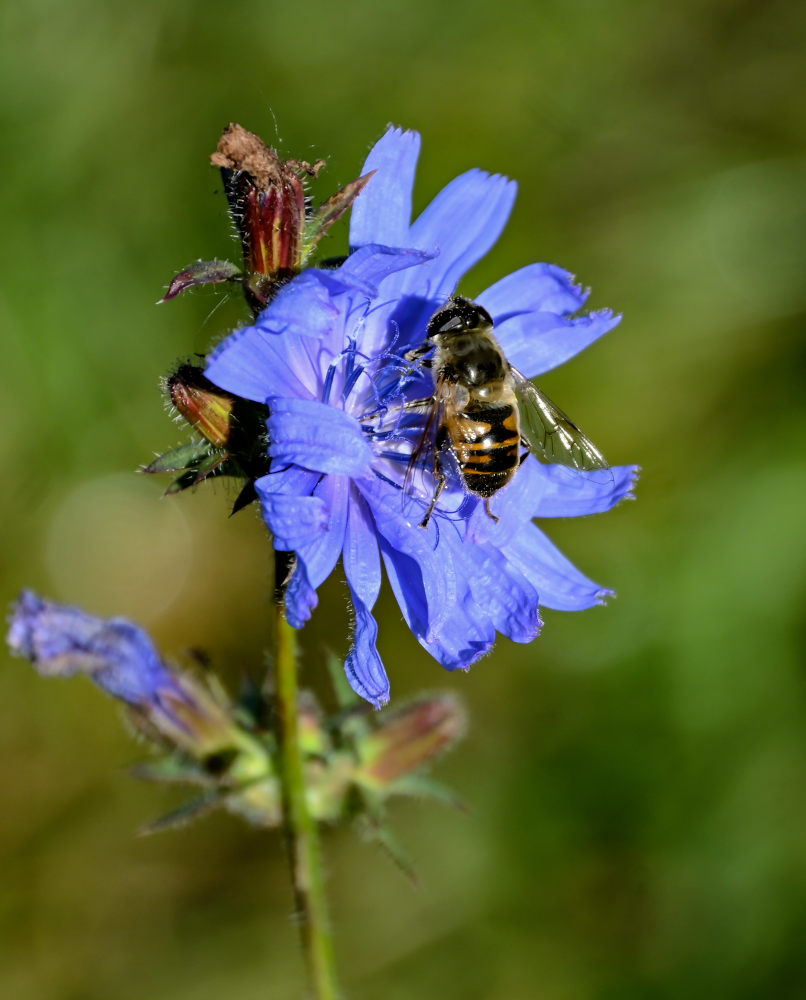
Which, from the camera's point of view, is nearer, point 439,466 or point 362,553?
point 362,553

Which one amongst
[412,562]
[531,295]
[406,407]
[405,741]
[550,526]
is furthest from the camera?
[550,526]

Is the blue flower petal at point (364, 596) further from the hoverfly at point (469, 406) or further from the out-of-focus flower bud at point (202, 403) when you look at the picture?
the out-of-focus flower bud at point (202, 403)

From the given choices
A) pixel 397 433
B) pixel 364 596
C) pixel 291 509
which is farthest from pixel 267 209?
pixel 364 596

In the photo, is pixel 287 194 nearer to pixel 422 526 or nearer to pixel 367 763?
pixel 422 526

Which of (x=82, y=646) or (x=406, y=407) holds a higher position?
(x=406, y=407)

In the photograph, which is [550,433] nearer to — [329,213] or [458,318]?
[458,318]

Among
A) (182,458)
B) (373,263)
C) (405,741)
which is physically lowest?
(405,741)

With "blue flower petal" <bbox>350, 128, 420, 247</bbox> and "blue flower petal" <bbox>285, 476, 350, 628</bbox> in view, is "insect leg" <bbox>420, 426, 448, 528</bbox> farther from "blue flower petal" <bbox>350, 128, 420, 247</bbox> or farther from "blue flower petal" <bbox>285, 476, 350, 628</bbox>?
"blue flower petal" <bbox>350, 128, 420, 247</bbox>
